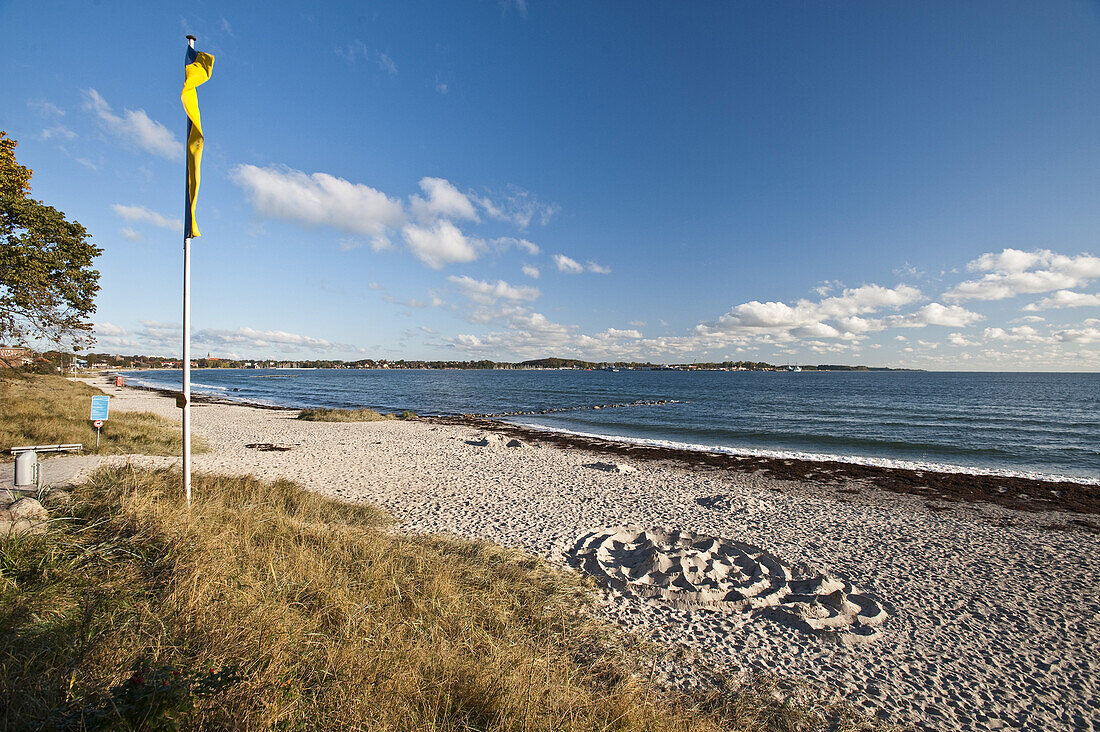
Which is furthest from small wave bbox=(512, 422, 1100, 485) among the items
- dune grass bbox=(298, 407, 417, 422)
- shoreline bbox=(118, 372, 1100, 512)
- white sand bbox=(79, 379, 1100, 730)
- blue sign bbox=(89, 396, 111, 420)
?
blue sign bbox=(89, 396, 111, 420)

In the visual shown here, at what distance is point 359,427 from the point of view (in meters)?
27.7

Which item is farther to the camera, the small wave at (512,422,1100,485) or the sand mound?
the small wave at (512,422,1100,485)

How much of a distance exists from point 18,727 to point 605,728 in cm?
355

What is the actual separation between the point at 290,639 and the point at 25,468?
6738mm

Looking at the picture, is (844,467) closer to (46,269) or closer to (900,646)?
(900,646)

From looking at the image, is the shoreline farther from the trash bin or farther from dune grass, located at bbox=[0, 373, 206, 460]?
the trash bin

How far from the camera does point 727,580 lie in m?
7.55

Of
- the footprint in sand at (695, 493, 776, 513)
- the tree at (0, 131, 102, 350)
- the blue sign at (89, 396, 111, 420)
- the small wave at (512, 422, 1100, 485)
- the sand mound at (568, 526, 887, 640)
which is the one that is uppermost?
the tree at (0, 131, 102, 350)

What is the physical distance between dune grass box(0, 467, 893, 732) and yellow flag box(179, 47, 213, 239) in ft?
13.4

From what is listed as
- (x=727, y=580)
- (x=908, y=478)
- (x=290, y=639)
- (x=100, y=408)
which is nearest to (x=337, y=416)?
(x=100, y=408)

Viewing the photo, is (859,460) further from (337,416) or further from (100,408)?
(337,416)

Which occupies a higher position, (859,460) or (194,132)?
(194,132)

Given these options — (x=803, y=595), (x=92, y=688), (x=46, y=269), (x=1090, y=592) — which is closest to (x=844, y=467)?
(x=1090, y=592)

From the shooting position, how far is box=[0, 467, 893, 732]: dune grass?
2924 millimetres
